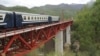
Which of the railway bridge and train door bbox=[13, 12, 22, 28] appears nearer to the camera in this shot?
the railway bridge

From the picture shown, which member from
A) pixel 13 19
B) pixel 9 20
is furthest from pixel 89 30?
pixel 9 20

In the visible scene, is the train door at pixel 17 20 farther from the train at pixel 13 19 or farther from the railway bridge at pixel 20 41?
the railway bridge at pixel 20 41

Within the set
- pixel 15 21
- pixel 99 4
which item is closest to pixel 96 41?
pixel 99 4

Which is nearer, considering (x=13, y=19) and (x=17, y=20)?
(x=13, y=19)

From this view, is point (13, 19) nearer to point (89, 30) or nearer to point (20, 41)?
point (20, 41)

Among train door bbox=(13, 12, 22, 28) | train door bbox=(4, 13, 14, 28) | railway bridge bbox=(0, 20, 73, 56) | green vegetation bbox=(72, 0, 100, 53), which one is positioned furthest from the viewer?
green vegetation bbox=(72, 0, 100, 53)

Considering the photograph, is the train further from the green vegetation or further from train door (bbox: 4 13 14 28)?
the green vegetation

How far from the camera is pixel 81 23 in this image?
5916cm

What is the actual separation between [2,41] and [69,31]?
42419mm

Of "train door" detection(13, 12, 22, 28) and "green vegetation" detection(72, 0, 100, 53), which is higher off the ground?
"train door" detection(13, 12, 22, 28)

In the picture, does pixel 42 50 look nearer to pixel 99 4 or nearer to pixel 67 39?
pixel 67 39

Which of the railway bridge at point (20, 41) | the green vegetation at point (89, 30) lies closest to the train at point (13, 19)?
the railway bridge at point (20, 41)

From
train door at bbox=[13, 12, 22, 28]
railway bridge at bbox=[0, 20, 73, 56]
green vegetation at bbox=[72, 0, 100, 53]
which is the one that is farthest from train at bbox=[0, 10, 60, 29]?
green vegetation at bbox=[72, 0, 100, 53]

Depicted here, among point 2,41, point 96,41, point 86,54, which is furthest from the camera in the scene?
point 96,41
